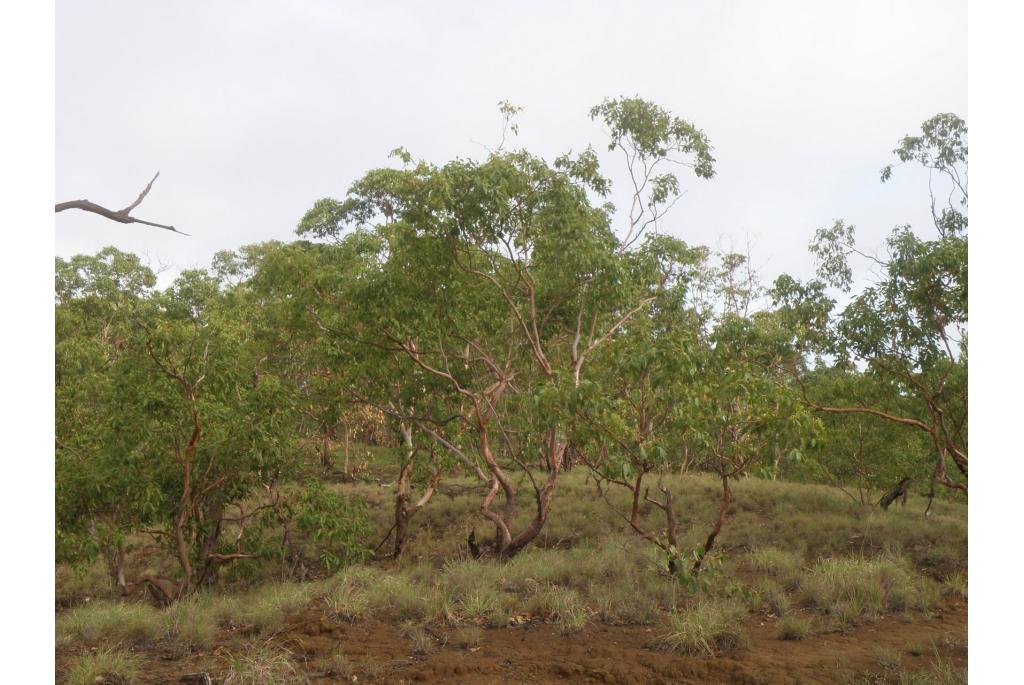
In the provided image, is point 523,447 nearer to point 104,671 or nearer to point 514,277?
point 514,277

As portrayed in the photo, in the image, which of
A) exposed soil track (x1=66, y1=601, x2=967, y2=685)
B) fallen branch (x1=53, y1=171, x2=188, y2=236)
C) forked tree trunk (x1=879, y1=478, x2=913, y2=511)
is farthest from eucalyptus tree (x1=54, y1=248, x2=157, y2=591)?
forked tree trunk (x1=879, y1=478, x2=913, y2=511)

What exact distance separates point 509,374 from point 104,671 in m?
6.95

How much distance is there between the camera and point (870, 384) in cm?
1191

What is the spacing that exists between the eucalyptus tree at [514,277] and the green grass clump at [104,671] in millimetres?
4135

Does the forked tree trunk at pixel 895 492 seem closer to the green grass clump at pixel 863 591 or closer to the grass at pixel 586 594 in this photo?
the grass at pixel 586 594

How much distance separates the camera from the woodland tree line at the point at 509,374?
8.02 m

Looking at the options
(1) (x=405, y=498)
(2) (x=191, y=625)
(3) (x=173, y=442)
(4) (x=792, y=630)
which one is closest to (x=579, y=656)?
(4) (x=792, y=630)

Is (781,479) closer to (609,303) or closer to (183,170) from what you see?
(609,303)

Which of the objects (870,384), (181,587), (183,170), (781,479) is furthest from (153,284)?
(870,384)

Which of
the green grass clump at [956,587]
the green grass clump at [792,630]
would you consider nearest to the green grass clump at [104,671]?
the green grass clump at [792,630]

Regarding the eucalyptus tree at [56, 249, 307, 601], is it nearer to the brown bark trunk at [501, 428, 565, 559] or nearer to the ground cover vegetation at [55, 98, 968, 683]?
the ground cover vegetation at [55, 98, 968, 683]

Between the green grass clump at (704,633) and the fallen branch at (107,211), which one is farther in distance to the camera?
the green grass clump at (704,633)

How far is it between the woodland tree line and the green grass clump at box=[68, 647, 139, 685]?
2.98 meters

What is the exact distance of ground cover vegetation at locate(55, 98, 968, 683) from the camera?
712 centimetres
